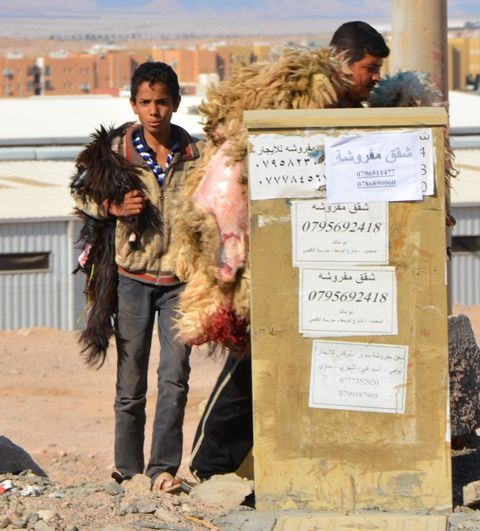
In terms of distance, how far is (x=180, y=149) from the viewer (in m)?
5.67

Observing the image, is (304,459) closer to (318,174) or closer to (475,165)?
(318,174)

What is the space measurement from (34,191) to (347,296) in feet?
43.4

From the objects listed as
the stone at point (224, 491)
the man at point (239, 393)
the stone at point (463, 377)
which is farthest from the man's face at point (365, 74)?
the stone at point (224, 491)

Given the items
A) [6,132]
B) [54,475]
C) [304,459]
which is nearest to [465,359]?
[304,459]

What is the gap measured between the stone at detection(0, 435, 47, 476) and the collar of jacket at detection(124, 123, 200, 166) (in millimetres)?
1394

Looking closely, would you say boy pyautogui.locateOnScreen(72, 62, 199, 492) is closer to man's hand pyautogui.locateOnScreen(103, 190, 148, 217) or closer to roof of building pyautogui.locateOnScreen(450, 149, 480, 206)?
man's hand pyautogui.locateOnScreen(103, 190, 148, 217)

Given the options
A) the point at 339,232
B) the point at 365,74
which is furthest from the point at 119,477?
the point at 365,74

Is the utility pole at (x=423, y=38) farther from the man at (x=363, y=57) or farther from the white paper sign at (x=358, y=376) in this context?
the white paper sign at (x=358, y=376)

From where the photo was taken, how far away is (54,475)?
862cm

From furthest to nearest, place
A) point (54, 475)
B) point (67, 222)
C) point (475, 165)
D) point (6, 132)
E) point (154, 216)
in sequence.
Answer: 1. point (6, 132)
2. point (475, 165)
3. point (67, 222)
4. point (54, 475)
5. point (154, 216)

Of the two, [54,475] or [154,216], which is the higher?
[154,216]

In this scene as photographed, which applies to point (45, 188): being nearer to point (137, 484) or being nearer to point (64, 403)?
point (64, 403)

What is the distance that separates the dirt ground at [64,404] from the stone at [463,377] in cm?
221

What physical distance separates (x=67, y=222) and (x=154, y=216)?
11.2m
